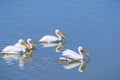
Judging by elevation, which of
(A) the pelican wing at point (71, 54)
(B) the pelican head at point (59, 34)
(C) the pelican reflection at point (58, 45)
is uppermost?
(B) the pelican head at point (59, 34)

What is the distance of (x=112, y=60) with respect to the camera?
12914mm

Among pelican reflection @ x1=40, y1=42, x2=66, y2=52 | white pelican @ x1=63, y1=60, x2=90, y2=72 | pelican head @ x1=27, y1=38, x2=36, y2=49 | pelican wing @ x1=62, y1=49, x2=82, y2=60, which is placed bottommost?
white pelican @ x1=63, y1=60, x2=90, y2=72

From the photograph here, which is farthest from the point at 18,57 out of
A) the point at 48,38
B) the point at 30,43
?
the point at 48,38

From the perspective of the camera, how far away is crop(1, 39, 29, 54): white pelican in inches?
507

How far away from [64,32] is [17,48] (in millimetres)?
2038

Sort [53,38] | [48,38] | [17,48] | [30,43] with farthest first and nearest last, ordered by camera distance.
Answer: [53,38] → [48,38] → [30,43] → [17,48]

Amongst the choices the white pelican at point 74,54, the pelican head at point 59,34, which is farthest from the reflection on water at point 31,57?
the pelican head at point 59,34

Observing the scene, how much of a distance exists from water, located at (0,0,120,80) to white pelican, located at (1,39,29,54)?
0.35 m

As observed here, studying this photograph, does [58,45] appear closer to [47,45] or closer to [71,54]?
[47,45]

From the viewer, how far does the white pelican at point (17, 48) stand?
42.2 ft

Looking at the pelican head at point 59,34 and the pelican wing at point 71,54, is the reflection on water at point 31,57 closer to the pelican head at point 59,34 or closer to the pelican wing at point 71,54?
the pelican wing at point 71,54

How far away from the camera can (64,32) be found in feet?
48.1

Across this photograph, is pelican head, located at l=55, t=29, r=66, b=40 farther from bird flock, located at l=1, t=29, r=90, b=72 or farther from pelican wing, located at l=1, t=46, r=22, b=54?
pelican wing, located at l=1, t=46, r=22, b=54

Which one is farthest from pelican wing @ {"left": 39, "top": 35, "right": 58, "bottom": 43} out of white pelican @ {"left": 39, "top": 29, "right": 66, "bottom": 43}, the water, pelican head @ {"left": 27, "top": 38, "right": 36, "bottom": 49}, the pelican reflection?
pelican head @ {"left": 27, "top": 38, "right": 36, "bottom": 49}
